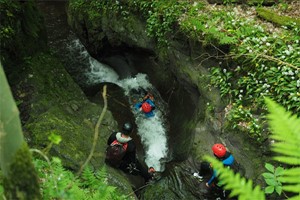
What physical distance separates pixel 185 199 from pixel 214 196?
0.79 meters

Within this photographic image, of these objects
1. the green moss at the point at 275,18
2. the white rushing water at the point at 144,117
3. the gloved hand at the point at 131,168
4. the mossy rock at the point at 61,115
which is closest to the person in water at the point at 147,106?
the white rushing water at the point at 144,117

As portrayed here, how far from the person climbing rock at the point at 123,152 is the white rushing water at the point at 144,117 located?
1.33 metres

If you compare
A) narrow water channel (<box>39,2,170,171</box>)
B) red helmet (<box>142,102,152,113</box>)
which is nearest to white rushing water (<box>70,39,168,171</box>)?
narrow water channel (<box>39,2,170,171</box>)

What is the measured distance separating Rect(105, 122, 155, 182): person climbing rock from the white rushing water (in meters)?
1.33

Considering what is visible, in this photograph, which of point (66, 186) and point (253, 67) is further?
point (253, 67)

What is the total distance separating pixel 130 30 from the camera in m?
11.3

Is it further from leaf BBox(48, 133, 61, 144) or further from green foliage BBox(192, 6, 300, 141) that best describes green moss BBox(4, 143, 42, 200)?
green foliage BBox(192, 6, 300, 141)

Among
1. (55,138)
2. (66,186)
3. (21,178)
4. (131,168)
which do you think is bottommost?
(131,168)

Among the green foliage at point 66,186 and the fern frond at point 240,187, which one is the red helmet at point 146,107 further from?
the fern frond at point 240,187

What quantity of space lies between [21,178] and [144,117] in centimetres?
875

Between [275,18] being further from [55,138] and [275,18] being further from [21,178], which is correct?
[21,178]

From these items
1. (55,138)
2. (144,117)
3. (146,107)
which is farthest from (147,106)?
(55,138)

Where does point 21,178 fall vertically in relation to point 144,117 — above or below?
above

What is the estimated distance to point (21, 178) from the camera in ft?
7.40
